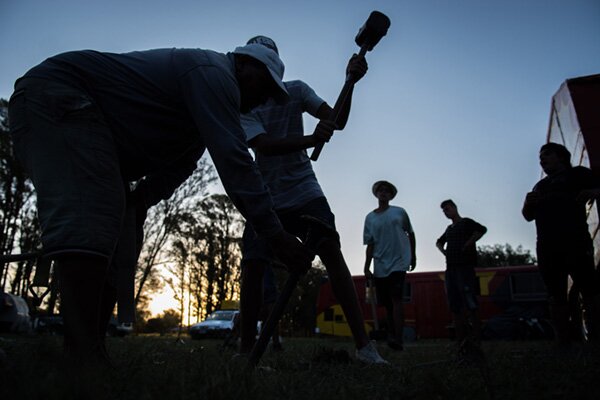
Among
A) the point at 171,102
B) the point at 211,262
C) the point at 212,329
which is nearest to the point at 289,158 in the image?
the point at 171,102

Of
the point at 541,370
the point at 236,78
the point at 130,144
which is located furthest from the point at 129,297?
the point at 541,370

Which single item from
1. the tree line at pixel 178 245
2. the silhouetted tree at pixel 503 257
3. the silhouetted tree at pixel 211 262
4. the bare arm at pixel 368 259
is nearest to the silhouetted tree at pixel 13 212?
the tree line at pixel 178 245

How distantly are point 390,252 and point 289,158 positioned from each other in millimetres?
3393

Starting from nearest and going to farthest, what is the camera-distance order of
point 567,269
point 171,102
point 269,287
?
point 171,102 < point 567,269 < point 269,287

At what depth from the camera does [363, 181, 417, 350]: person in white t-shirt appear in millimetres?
6285

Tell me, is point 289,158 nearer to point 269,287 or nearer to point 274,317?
point 274,317

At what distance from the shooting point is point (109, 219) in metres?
1.89

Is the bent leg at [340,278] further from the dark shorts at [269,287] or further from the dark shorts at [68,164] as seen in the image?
the dark shorts at [269,287]

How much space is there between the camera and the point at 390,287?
646 cm

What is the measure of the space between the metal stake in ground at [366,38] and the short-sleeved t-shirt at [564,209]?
8.37 ft

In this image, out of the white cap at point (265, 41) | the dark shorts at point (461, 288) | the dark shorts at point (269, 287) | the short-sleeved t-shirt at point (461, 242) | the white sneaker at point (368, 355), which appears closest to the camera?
the white sneaker at point (368, 355)

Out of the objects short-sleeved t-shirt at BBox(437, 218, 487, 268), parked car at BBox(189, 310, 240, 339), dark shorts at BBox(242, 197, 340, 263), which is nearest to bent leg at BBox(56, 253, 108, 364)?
dark shorts at BBox(242, 197, 340, 263)

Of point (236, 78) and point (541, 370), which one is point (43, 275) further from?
point (541, 370)

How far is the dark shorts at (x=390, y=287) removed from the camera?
20.7 ft
